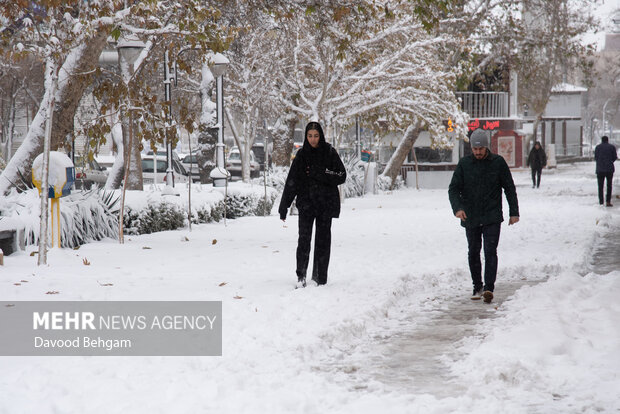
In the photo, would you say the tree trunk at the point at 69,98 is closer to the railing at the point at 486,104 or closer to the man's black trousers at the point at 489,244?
the man's black trousers at the point at 489,244

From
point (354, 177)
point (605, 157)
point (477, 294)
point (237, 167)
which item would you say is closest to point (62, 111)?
point (477, 294)

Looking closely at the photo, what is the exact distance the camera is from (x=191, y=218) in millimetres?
17375

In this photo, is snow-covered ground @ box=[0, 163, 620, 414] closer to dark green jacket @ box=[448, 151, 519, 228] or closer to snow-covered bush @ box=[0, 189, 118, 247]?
snow-covered bush @ box=[0, 189, 118, 247]

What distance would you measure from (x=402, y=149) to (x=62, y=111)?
23248mm

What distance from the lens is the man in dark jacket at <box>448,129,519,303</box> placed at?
8.76 m

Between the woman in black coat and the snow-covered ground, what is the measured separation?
498 millimetres

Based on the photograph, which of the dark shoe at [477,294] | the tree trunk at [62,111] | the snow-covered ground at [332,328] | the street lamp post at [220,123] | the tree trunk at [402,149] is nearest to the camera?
the snow-covered ground at [332,328]

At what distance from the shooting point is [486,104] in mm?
50531

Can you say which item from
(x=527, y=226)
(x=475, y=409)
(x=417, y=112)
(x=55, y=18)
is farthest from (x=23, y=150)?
(x=417, y=112)

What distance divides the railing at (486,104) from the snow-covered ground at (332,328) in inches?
1384

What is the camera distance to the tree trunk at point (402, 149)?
35.2 metres

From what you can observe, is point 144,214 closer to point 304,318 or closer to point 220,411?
point 304,318

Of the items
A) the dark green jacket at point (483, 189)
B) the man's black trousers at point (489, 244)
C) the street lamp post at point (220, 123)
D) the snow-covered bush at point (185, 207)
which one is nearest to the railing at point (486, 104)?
the snow-covered bush at point (185, 207)

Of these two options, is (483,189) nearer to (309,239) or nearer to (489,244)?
(489,244)
